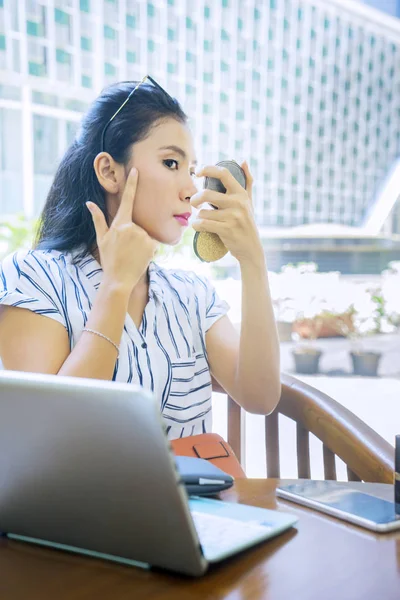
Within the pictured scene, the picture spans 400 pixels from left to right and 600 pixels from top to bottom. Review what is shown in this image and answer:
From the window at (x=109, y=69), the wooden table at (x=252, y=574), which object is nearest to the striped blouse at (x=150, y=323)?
the wooden table at (x=252, y=574)

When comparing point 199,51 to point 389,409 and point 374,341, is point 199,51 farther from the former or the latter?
point 389,409

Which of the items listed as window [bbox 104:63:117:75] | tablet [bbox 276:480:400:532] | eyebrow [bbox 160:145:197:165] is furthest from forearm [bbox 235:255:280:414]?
window [bbox 104:63:117:75]

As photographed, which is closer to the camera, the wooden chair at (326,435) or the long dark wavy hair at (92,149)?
the wooden chair at (326,435)

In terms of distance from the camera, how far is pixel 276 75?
8469mm

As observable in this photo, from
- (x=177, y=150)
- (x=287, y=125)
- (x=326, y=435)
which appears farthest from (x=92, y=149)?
(x=287, y=125)

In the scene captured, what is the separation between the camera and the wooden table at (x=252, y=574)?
48cm

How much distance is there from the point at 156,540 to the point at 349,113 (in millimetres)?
8993

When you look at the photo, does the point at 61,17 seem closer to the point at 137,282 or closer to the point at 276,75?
the point at 276,75

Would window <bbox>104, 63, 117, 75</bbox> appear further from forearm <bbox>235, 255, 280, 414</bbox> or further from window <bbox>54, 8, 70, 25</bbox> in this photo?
forearm <bbox>235, 255, 280, 414</bbox>

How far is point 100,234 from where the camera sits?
40.3 inches

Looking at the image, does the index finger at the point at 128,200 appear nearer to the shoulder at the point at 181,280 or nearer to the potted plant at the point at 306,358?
the shoulder at the point at 181,280

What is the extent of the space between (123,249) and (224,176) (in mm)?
192

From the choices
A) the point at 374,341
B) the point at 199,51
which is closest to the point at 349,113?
the point at 199,51

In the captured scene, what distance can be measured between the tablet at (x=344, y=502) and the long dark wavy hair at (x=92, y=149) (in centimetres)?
60
